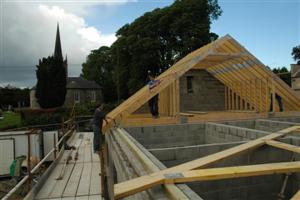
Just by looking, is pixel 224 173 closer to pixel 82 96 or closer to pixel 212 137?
pixel 212 137

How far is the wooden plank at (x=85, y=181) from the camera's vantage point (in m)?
5.85

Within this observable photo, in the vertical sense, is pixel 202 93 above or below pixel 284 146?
above

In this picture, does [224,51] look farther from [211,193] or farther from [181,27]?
[181,27]

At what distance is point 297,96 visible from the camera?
1059cm

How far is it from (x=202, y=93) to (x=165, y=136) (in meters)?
6.51

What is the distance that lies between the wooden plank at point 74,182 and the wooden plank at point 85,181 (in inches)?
3.4

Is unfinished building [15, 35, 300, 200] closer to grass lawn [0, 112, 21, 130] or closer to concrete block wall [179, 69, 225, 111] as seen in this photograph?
concrete block wall [179, 69, 225, 111]

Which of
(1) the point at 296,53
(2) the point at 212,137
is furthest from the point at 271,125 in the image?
(1) the point at 296,53

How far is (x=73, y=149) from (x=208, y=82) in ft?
23.7

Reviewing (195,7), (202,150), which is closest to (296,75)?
(195,7)

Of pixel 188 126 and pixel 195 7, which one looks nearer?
pixel 188 126

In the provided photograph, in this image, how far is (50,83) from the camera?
28.8m

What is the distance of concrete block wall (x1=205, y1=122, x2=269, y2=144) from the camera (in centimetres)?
624

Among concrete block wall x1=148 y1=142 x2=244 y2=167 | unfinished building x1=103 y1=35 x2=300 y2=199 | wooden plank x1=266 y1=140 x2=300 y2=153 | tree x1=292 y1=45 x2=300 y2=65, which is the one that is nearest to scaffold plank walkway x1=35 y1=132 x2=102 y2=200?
unfinished building x1=103 y1=35 x2=300 y2=199
